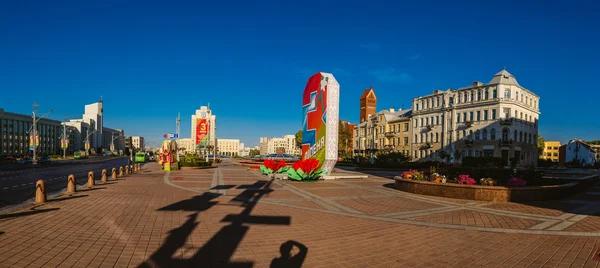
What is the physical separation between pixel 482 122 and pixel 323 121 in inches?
1586

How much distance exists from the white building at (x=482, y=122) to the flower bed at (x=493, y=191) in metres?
36.5

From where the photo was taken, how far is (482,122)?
50.2m

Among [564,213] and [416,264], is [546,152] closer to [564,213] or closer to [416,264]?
[564,213]

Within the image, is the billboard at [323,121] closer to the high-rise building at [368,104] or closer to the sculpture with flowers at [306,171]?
the sculpture with flowers at [306,171]

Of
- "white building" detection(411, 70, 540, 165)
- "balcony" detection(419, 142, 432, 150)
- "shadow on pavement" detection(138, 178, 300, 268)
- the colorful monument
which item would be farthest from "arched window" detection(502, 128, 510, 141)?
"shadow on pavement" detection(138, 178, 300, 268)

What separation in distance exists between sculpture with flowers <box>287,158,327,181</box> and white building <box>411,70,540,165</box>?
36939 millimetres

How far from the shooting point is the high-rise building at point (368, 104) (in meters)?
83.8

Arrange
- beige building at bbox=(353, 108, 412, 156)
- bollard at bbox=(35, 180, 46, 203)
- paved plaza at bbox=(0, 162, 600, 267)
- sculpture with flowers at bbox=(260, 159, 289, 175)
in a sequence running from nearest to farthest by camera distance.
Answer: paved plaza at bbox=(0, 162, 600, 267) → bollard at bbox=(35, 180, 46, 203) → sculpture with flowers at bbox=(260, 159, 289, 175) → beige building at bbox=(353, 108, 412, 156)

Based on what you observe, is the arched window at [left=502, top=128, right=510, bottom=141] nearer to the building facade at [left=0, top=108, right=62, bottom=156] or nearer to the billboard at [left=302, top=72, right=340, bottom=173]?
the billboard at [left=302, top=72, right=340, bottom=173]

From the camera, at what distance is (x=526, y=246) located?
6.21 meters

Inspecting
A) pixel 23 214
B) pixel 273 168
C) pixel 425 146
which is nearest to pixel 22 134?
pixel 273 168

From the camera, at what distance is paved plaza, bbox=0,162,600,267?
5297 mm

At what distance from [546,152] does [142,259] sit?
156 meters

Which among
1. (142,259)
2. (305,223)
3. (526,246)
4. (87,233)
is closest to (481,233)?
(526,246)
